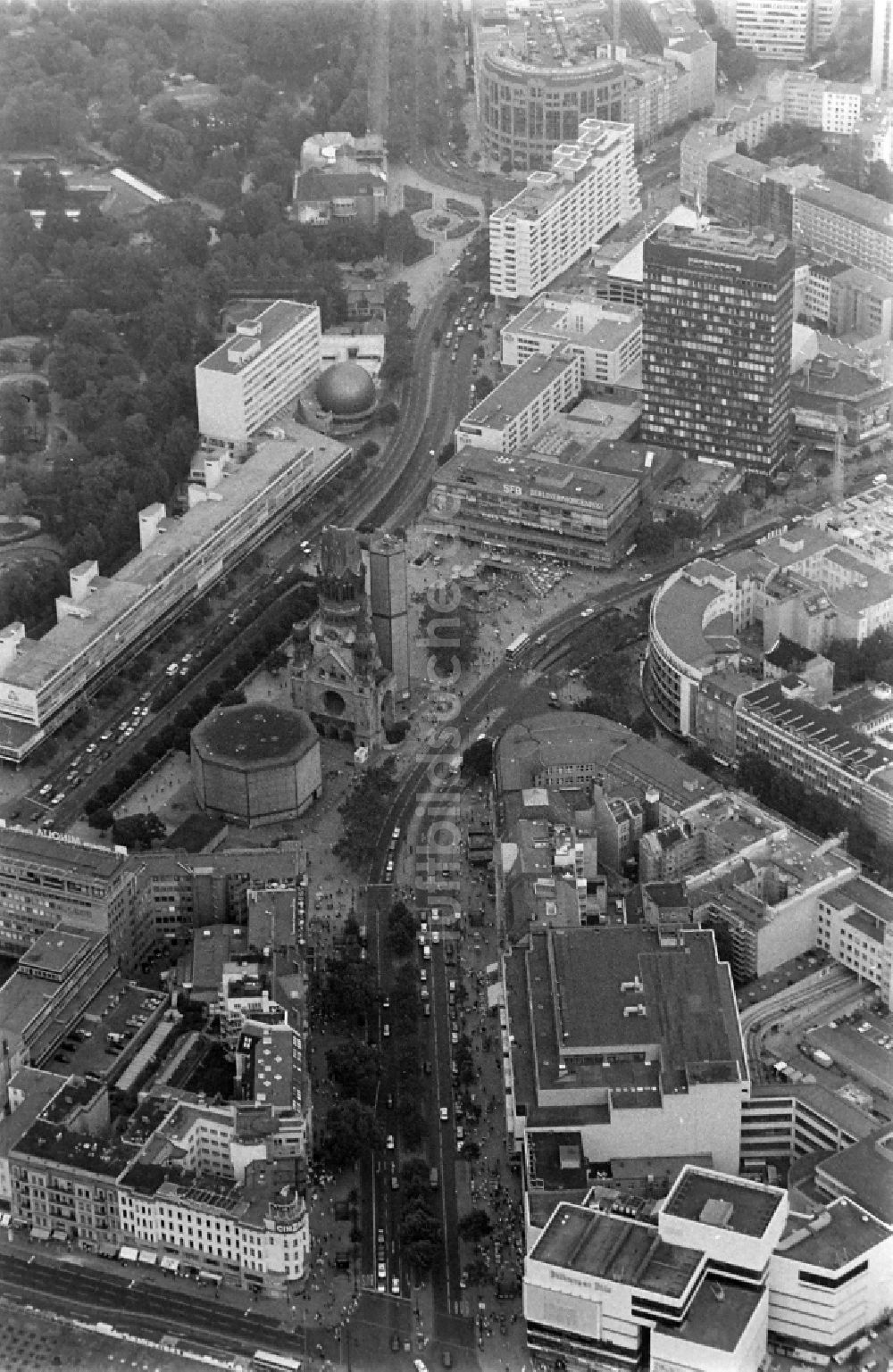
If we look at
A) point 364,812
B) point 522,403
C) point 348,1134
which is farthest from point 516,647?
point 348,1134

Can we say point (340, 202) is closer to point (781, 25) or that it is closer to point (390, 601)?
point (781, 25)

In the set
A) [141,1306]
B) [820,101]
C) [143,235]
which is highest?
[820,101]

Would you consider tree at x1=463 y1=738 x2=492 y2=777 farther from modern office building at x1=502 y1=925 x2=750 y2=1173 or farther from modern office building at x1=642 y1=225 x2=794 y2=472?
modern office building at x1=642 y1=225 x2=794 y2=472

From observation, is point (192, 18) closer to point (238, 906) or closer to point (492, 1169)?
point (238, 906)

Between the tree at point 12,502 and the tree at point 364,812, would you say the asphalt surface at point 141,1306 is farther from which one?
the tree at point 12,502

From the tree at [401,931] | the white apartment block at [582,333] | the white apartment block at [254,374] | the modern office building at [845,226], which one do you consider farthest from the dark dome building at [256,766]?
the modern office building at [845,226]

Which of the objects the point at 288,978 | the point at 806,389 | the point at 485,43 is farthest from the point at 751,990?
the point at 485,43
